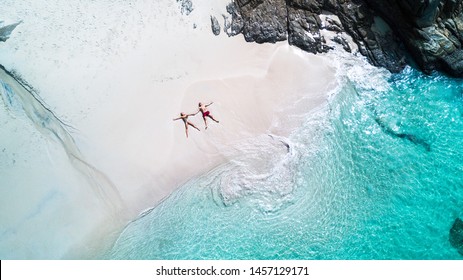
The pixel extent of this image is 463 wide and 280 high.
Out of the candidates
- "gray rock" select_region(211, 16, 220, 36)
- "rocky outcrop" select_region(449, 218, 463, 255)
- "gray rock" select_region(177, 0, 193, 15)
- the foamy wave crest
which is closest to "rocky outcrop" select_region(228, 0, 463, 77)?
"gray rock" select_region(211, 16, 220, 36)

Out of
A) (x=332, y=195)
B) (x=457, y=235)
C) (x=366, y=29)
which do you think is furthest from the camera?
(x=366, y=29)

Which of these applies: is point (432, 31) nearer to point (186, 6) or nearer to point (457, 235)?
point (457, 235)

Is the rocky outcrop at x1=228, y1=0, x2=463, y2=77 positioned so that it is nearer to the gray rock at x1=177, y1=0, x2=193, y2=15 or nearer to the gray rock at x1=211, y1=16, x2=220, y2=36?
the gray rock at x1=211, y1=16, x2=220, y2=36

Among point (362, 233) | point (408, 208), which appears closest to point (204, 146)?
point (362, 233)

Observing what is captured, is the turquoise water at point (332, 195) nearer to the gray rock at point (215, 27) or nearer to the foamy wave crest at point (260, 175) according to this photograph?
the foamy wave crest at point (260, 175)

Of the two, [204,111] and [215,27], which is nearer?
[204,111]

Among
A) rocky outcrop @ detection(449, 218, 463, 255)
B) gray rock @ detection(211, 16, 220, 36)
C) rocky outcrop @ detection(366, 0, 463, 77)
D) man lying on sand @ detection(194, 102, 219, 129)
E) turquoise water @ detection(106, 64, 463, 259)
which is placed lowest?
rocky outcrop @ detection(449, 218, 463, 255)

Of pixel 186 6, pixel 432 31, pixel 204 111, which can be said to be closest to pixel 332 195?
pixel 204 111
